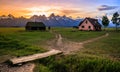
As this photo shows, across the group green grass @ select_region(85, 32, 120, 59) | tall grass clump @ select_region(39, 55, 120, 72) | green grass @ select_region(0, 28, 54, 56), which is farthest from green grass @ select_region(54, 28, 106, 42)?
tall grass clump @ select_region(39, 55, 120, 72)

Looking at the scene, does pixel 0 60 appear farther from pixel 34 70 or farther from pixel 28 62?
pixel 34 70

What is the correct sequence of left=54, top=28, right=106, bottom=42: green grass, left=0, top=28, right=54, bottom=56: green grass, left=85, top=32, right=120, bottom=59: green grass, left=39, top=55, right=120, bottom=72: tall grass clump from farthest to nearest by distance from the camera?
1. left=54, top=28, right=106, bottom=42: green grass
2. left=0, top=28, right=54, bottom=56: green grass
3. left=85, top=32, right=120, bottom=59: green grass
4. left=39, top=55, right=120, bottom=72: tall grass clump

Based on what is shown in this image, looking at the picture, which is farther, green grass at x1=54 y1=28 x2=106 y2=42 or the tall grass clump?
green grass at x1=54 y1=28 x2=106 y2=42

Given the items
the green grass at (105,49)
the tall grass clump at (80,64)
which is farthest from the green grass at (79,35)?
the tall grass clump at (80,64)

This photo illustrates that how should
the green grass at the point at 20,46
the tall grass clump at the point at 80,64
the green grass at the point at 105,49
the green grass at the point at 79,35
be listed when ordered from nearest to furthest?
the tall grass clump at the point at 80,64
the green grass at the point at 105,49
the green grass at the point at 20,46
the green grass at the point at 79,35

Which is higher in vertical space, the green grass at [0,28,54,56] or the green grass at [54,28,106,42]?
the green grass at [0,28,54,56]

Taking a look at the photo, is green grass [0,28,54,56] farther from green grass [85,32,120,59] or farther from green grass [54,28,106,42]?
green grass [54,28,106,42]

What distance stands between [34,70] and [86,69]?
5.51 metres

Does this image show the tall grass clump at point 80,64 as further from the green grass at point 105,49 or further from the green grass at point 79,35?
the green grass at point 79,35

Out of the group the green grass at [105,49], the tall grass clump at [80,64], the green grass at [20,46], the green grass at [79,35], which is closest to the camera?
the tall grass clump at [80,64]

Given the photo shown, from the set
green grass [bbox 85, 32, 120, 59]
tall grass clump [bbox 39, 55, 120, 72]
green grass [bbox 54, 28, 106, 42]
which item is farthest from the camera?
green grass [bbox 54, 28, 106, 42]

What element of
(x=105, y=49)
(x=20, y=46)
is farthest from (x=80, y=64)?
(x=20, y=46)

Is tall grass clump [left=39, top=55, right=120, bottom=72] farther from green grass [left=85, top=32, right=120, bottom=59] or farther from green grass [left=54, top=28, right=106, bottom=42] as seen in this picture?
green grass [left=54, top=28, right=106, bottom=42]

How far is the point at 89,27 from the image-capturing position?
306ft
